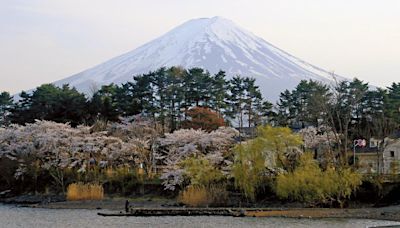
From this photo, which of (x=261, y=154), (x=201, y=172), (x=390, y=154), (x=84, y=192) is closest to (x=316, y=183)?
(x=261, y=154)

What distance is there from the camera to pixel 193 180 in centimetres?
3153

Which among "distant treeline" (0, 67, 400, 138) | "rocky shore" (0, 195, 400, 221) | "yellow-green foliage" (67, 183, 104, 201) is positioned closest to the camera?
"rocky shore" (0, 195, 400, 221)

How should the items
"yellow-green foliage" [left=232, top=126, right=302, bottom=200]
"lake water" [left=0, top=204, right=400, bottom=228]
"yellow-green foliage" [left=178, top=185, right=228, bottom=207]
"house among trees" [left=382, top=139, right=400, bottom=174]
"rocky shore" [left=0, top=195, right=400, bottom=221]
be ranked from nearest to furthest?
1. "lake water" [left=0, top=204, right=400, bottom=228]
2. "rocky shore" [left=0, top=195, right=400, bottom=221]
3. "yellow-green foliage" [left=232, top=126, right=302, bottom=200]
4. "yellow-green foliage" [left=178, top=185, right=228, bottom=207]
5. "house among trees" [left=382, top=139, right=400, bottom=174]

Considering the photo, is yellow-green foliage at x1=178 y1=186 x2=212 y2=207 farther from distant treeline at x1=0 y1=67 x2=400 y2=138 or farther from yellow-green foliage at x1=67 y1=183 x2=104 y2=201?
distant treeline at x1=0 y1=67 x2=400 y2=138

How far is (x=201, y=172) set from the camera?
104 ft

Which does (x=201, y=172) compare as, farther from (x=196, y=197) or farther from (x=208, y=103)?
(x=208, y=103)

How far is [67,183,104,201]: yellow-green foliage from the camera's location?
110 feet

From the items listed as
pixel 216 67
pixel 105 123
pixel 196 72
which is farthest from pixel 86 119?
pixel 216 67

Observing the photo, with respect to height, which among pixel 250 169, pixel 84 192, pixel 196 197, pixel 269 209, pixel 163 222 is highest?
pixel 250 169

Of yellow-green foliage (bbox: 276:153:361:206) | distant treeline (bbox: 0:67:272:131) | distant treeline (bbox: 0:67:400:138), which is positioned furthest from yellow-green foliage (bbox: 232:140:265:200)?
distant treeline (bbox: 0:67:272:131)

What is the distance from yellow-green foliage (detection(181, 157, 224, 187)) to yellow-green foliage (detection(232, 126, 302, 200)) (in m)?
1.63

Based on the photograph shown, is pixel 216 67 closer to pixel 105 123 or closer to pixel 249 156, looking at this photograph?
pixel 105 123

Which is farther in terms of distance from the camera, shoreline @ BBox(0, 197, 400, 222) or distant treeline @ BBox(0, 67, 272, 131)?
distant treeline @ BBox(0, 67, 272, 131)

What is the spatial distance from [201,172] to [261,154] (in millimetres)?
3322
